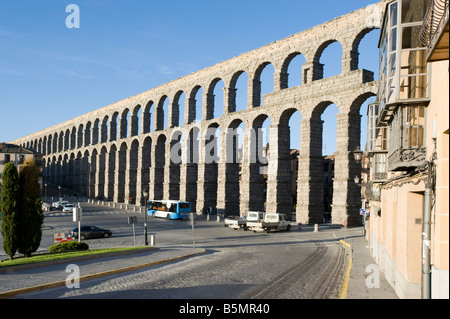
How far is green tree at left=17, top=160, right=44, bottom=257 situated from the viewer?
22.0 metres

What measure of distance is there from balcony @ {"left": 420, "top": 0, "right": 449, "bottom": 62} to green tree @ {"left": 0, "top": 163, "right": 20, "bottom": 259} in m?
20.6

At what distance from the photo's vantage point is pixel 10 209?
A: 21.9 meters

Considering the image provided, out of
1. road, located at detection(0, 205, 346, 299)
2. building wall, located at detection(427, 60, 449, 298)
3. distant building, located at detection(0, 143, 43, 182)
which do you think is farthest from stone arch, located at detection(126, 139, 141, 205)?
building wall, located at detection(427, 60, 449, 298)

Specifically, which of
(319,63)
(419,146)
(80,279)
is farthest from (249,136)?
(419,146)

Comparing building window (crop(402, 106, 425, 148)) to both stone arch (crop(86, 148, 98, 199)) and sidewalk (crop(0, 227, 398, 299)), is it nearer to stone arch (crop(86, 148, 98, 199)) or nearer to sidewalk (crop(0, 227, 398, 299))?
sidewalk (crop(0, 227, 398, 299))

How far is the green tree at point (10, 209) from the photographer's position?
21516 mm

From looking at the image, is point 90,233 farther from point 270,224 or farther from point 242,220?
point 270,224

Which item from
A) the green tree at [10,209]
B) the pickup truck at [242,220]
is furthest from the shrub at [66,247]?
the pickup truck at [242,220]

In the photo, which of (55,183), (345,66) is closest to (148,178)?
(345,66)

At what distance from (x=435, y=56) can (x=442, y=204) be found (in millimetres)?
3022

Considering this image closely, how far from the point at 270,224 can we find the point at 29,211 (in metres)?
20.2

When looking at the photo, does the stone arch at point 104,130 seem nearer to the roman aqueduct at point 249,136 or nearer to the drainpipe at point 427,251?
the roman aqueduct at point 249,136

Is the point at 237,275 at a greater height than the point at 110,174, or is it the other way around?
the point at 110,174

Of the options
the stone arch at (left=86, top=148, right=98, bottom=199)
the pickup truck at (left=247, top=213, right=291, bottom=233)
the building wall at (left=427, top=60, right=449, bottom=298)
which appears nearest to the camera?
the building wall at (left=427, top=60, right=449, bottom=298)
